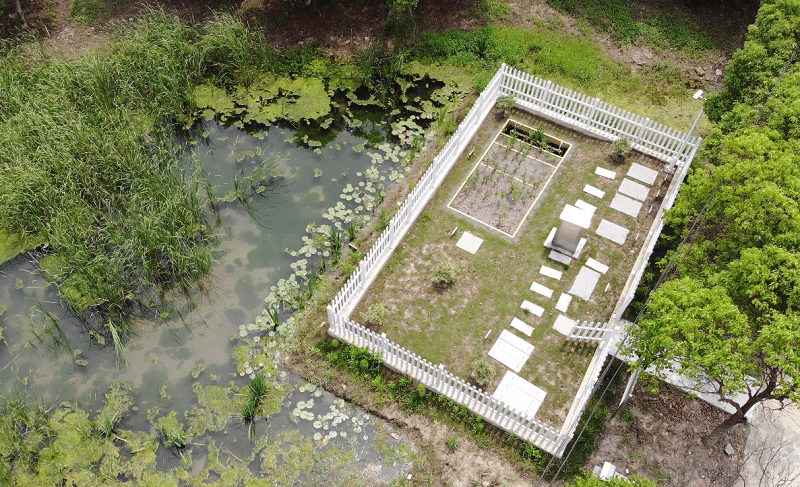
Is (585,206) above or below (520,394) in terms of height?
above

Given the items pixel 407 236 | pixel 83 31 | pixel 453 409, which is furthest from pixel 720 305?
pixel 83 31

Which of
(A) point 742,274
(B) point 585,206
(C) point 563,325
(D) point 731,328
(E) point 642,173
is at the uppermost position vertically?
(A) point 742,274

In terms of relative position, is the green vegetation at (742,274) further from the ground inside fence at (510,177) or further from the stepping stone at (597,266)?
the ground inside fence at (510,177)

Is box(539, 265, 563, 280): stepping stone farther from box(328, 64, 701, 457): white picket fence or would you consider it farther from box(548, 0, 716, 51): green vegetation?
box(548, 0, 716, 51): green vegetation

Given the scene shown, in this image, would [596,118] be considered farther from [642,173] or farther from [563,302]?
[563,302]

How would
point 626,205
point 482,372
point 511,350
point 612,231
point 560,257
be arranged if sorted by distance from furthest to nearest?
point 626,205, point 612,231, point 560,257, point 511,350, point 482,372

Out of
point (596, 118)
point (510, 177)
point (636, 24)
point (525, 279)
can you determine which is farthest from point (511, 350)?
point (636, 24)

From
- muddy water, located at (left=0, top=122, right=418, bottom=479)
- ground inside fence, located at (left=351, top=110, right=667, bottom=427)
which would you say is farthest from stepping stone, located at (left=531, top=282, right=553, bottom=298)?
muddy water, located at (left=0, top=122, right=418, bottom=479)
